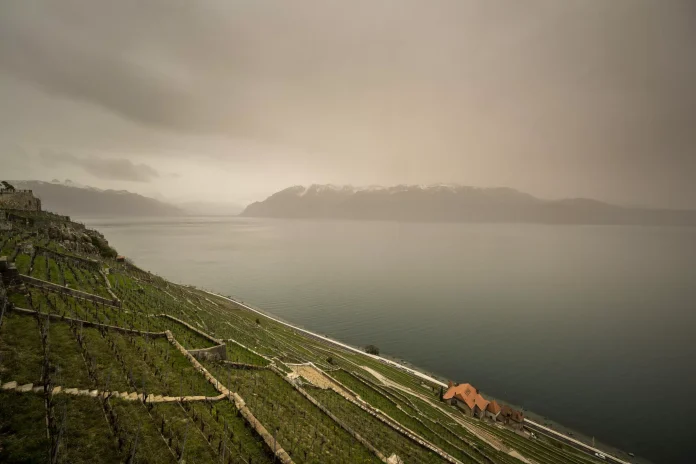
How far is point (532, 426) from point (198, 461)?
64888 millimetres

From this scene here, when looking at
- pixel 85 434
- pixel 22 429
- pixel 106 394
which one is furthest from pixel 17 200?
pixel 85 434

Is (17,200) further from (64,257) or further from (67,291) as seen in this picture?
(67,291)

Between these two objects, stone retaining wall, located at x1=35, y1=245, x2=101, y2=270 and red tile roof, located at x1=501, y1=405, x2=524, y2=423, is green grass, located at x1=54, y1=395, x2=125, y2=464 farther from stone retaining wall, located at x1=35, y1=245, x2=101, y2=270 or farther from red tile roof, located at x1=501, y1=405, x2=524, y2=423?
red tile roof, located at x1=501, y1=405, x2=524, y2=423

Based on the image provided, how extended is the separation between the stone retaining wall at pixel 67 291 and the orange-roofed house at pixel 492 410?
62816 mm

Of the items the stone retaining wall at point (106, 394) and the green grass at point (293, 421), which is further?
the green grass at point (293, 421)

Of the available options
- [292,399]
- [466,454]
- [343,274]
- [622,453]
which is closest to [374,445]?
[292,399]

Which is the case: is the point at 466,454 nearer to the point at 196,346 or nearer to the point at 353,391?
the point at 353,391

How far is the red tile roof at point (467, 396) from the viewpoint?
55688mm

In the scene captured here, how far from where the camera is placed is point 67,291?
32.2 meters

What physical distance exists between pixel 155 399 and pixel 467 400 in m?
54.9

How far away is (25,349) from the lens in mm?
18734

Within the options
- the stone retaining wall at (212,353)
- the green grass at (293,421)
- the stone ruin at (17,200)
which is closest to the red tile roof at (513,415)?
the green grass at (293,421)

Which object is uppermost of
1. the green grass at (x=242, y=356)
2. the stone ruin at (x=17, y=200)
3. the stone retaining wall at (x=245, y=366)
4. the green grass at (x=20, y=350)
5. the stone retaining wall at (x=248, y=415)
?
the stone ruin at (x=17, y=200)

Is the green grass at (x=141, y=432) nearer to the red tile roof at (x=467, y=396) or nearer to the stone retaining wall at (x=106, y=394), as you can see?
the stone retaining wall at (x=106, y=394)
